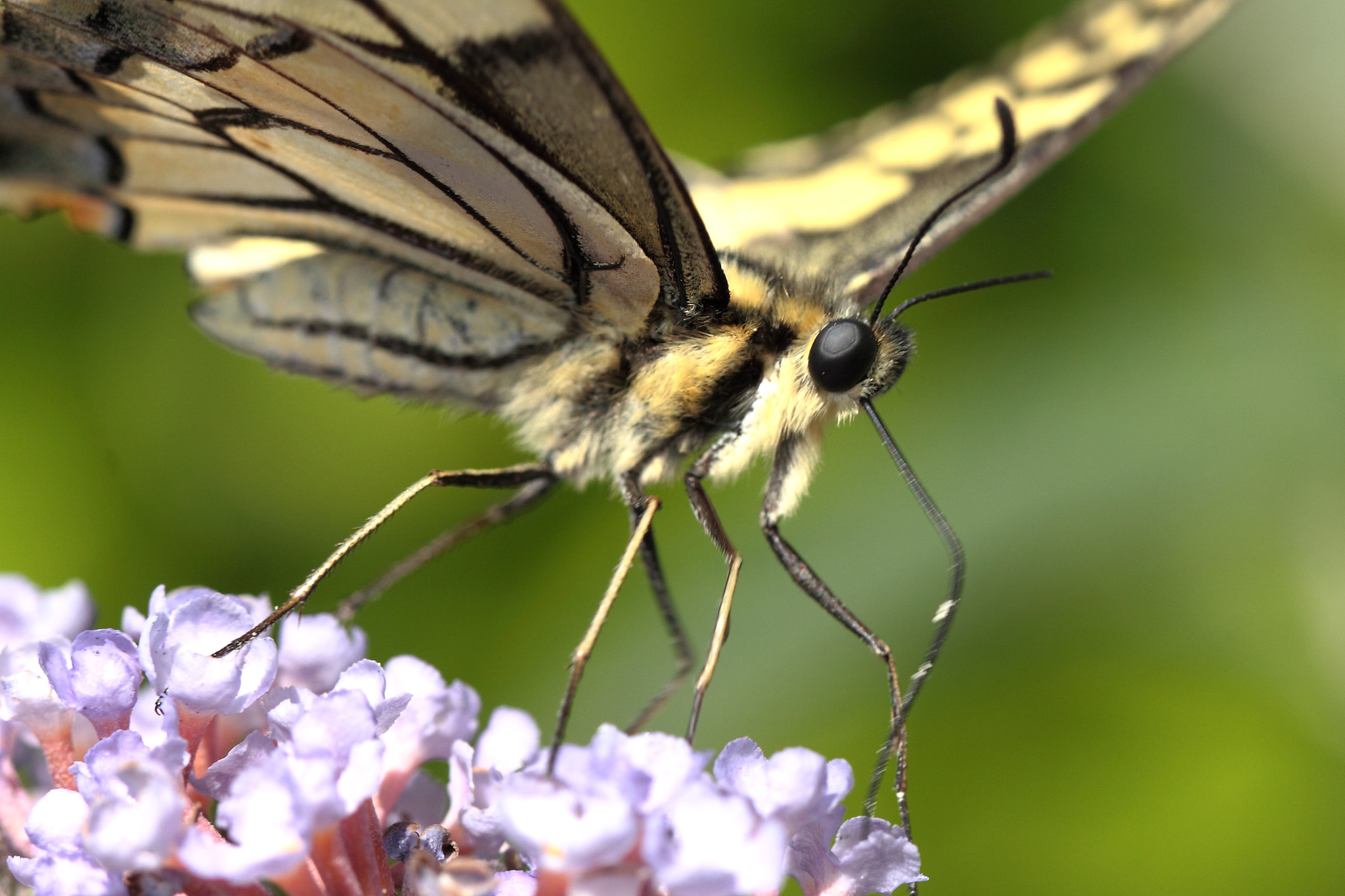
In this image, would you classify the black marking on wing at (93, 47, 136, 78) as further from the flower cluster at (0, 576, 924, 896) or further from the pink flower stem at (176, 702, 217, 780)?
the pink flower stem at (176, 702, 217, 780)

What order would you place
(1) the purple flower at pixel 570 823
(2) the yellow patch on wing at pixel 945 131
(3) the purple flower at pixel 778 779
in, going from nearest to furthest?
(1) the purple flower at pixel 570 823 < (3) the purple flower at pixel 778 779 < (2) the yellow patch on wing at pixel 945 131

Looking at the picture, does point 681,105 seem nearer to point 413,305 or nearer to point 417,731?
point 413,305

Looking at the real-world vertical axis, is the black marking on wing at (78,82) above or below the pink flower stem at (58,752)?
above

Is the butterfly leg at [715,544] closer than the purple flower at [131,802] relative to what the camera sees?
No

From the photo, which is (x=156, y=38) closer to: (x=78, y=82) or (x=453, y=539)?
(x=78, y=82)

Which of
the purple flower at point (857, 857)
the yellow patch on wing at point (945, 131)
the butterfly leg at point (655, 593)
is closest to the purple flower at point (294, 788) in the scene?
the purple flower at point (857, 857)

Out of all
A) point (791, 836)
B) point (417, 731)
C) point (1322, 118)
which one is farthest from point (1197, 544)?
point (417, 731)

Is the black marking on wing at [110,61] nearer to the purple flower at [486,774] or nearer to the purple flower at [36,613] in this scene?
the purple flower at [36,613]

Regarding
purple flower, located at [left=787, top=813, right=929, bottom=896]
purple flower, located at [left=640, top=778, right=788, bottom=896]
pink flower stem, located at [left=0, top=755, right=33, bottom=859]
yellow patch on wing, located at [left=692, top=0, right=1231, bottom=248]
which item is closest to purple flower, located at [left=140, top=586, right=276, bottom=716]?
pink flower stem, located at [left=0, top=755, right=33, bottom=859]

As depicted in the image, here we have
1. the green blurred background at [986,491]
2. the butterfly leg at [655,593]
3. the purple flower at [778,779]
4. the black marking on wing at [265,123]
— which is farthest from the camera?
the green blurred background at [986,491]
